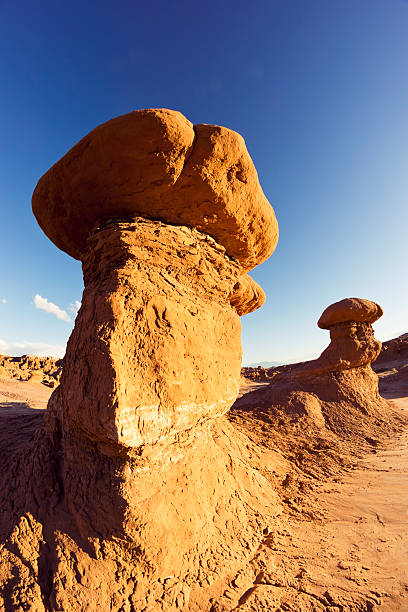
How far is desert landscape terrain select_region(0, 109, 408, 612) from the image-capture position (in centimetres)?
194

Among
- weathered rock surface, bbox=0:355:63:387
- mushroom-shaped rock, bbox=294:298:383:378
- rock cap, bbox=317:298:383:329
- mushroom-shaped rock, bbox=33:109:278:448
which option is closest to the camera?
mushroom-shaped rock, bbox=33:109:278:448

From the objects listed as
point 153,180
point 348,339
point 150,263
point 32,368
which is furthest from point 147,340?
point 32,368

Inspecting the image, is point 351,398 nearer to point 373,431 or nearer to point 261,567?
point 373,431

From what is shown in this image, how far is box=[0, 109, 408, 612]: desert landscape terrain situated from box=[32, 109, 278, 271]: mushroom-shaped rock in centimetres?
1

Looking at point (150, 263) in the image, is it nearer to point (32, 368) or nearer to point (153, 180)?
point (153, 180)

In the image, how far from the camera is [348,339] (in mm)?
7605

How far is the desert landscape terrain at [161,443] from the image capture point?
194 centimetres

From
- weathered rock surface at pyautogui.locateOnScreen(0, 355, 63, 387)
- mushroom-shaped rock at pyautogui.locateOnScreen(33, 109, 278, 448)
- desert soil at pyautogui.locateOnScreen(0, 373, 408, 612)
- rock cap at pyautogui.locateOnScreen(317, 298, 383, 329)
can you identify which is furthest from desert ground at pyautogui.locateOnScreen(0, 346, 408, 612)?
weathered rock surface at pyautogui.locateOnScreen(0, 355, 63, 387)

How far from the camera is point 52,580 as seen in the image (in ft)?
5.75

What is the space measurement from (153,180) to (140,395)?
194cm

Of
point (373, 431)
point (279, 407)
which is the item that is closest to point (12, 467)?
point (279, 407)

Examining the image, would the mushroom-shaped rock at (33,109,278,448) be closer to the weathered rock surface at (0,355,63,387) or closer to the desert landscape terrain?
the desert landscape terrain

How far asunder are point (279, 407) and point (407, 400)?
743cm

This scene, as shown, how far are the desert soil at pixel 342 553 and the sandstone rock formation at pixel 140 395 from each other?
→ 0.99ft
